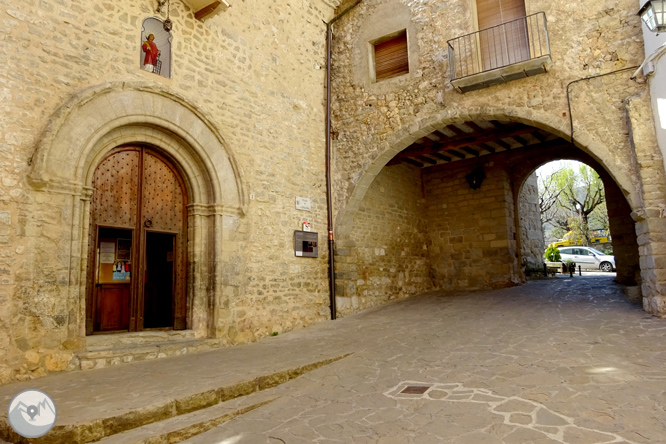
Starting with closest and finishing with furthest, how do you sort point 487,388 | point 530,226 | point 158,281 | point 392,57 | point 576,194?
point 487,388, point 158,281, point 392,57, point 530,226, point 576,194

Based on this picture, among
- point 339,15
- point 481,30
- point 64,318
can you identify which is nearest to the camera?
point 64,318

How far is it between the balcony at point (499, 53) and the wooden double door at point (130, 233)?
192 inches

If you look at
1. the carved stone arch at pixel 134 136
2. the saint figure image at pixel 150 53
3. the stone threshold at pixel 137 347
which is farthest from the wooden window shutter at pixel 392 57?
the stone threshold at pixel 137 347

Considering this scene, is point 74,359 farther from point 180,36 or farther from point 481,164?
point 481,164

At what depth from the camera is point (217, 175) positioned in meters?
6.34

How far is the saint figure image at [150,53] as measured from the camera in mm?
5711

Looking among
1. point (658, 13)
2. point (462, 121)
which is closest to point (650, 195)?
point (658, 13)

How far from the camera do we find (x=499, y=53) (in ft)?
24.6

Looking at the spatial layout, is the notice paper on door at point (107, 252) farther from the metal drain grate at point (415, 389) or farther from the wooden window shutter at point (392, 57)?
the wooden window shutter at point (392, 57)

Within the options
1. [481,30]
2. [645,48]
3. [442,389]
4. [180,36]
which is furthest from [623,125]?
[180,36]

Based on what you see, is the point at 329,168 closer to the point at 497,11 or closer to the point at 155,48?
the point at 155,48

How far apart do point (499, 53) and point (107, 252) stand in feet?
22.4

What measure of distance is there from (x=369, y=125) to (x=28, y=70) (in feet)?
17.8

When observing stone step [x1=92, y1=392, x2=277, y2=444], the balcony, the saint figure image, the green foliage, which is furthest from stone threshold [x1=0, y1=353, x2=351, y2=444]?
the green foliage
